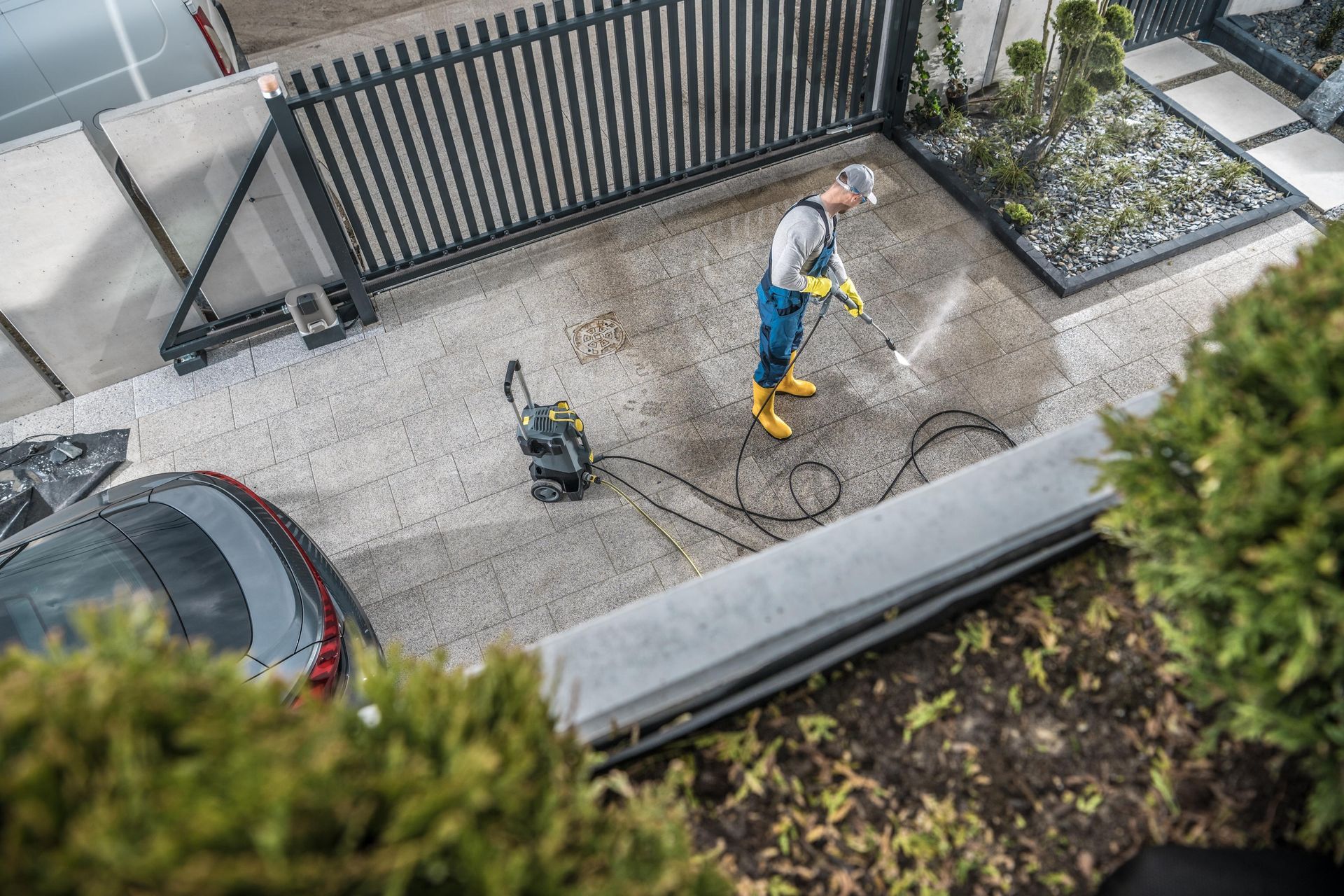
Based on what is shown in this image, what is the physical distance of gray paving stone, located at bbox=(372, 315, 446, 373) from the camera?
6.06 meters

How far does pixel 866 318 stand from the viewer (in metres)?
5.62

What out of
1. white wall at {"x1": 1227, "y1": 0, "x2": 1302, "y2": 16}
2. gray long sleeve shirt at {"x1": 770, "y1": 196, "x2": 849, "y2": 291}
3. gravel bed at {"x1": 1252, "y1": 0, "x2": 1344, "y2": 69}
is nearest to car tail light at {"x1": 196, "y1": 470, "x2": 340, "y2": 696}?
gray long sleeve shirt at {"x1": 770, "y1": 196, "x2": 849, "y2": 291}

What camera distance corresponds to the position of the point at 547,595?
493 centimetres

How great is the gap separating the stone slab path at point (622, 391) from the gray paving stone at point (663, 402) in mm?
16

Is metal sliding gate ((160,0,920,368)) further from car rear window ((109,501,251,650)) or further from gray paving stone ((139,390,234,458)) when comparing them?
car rear window ((109,501,251,650))

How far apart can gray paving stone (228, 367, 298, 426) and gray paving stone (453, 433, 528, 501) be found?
1364 millimetres

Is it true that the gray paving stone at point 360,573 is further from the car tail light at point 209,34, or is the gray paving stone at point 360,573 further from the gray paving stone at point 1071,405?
the car tail light at point 209,34

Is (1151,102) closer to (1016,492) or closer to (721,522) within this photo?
(721,522)

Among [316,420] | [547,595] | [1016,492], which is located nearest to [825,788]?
[1016,492]

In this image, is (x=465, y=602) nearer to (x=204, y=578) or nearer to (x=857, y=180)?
(x=204, y=578)

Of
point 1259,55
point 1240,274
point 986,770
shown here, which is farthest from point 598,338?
point 1259,55

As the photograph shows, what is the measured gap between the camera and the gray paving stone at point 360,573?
4.98 meters

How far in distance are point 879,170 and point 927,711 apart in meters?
5.69

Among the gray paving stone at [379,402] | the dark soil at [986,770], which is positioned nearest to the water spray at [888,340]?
the gray paving stone at [379,402]
